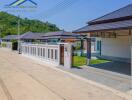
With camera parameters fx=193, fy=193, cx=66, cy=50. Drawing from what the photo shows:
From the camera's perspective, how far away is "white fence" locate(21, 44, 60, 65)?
16297 mm

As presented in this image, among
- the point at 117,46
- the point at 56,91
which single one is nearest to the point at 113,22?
the point at 117,46

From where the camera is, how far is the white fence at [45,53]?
53.5ft

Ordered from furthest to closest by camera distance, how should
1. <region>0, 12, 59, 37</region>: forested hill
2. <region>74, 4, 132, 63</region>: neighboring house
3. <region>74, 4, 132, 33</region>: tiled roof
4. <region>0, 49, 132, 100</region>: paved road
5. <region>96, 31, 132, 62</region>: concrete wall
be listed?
<region>0, 12, 59, 37</region>: forested hill, <region>96, 31, 132, 62</region>: concrete wall, <region>74, 4, 132, 63</region>: neighboring house, <region>74, 4, 132, 33</region>: tiled roof, <region>0, 49, 132, 100</region>: paved road

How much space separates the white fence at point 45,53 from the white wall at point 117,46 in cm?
596

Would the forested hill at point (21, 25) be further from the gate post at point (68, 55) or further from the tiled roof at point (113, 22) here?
the tiled roof at point (113, 22)

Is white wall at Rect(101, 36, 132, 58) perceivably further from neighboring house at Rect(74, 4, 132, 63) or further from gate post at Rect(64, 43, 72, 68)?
gate post at Rect(64, 43, 72, 68)

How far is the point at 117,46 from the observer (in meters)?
18.2

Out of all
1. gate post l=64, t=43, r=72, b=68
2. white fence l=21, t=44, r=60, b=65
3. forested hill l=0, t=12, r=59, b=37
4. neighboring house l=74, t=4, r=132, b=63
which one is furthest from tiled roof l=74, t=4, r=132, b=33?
forested hill l=0, t=12, r=59, b=37

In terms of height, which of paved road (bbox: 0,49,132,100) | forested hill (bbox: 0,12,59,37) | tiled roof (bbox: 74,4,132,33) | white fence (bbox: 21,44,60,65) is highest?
forested hill (bbox: 0,12,59,37)

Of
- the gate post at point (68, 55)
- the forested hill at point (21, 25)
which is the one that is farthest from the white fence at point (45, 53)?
the forested hill at point (21, 25)

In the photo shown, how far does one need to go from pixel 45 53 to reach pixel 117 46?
6.91 m

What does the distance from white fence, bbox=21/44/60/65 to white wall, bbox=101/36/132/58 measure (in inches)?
235

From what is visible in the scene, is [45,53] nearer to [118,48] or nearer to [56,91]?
[118,48]

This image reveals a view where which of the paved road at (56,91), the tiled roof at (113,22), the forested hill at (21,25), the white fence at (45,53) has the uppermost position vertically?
the forested hill at (21,25)
